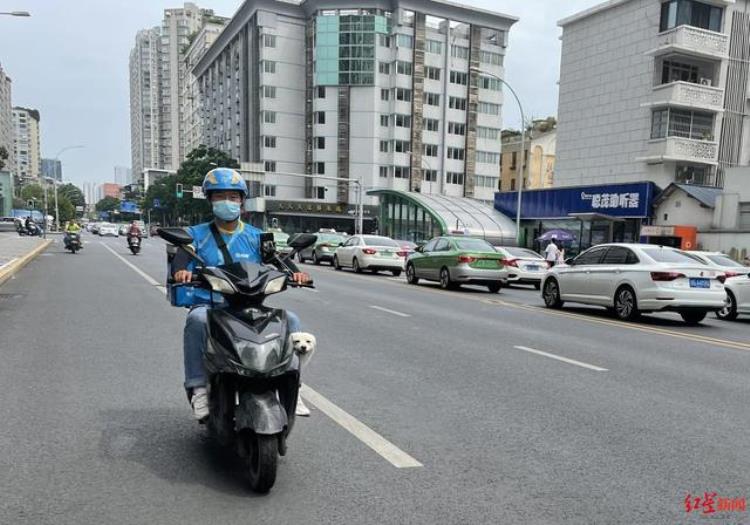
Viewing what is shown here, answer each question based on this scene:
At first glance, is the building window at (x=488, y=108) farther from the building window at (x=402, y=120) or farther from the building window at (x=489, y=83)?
the building window at (x=402, y=120)

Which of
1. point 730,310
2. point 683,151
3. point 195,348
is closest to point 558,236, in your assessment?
point 683,151

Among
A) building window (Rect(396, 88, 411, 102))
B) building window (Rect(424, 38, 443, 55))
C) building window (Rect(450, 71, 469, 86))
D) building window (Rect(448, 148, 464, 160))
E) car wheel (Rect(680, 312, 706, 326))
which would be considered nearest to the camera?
car wheel (Rect(680, 312, 706, 326))

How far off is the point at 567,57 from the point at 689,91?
34.1 feet

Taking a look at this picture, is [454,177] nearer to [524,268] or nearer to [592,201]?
[592,201]

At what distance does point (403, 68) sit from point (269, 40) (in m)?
16.2

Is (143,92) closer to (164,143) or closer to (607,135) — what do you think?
(164,143)

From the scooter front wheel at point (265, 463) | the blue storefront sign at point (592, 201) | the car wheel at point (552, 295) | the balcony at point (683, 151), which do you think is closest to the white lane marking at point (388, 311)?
the car wheel at point (552, 295)

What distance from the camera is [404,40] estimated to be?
69188 millimetres

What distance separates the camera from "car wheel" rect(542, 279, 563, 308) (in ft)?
46.3

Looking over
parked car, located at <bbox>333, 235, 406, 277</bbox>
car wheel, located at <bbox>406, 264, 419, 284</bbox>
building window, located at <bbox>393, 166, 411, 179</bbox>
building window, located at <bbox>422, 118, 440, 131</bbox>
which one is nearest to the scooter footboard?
car wheel, located at <bbox>406, 264, 419, 284</bbox>

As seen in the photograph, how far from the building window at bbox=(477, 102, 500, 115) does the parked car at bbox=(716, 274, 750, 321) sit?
63.7m

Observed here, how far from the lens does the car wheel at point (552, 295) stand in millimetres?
14126

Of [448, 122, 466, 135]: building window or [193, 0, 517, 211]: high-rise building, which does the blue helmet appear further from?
[448, 122, 466, 135]: building window

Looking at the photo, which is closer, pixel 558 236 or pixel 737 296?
pixel 737 296
